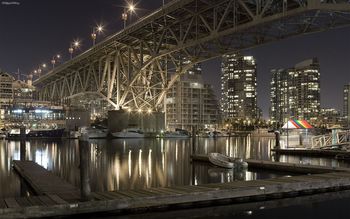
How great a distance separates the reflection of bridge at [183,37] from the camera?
110 feet

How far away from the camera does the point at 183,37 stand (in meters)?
46.9

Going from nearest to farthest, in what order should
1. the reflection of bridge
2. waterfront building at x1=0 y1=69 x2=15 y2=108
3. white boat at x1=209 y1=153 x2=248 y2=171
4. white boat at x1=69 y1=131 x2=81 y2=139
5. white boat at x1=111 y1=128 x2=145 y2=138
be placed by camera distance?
white boat at x1=209 y1=153 x2=248 y2=171 → the reflection of bridge → white boat at x1=111 y1=128 x2=145 y2=138 → white boat at x1=69 y1=131 x2=81 y2=139 → waterfront building at x1=0 y1=69 x2=15 y2=108

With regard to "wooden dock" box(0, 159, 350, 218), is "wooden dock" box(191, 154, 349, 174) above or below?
below

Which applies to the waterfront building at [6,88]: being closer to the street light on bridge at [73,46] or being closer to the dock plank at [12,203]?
the street light on bridge at [73,46]

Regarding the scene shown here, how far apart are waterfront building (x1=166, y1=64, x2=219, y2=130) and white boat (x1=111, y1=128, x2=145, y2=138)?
3900 cm

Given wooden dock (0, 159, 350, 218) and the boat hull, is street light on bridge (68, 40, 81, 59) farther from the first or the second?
wooden dock (0, 159, 350, 218)

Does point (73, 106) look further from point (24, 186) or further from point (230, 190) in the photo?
point (230, 190)

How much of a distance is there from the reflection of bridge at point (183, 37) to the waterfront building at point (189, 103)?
3205 cm

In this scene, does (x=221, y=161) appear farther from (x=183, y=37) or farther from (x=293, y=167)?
(x=183, y=37)

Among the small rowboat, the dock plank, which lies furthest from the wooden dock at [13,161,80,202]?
the small rowboat

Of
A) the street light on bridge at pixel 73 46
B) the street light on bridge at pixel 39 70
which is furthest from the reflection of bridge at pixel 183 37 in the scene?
the street light on bridge at pixel 39 70

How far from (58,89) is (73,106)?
19.3 feet

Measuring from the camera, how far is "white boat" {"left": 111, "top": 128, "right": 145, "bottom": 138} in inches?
2837

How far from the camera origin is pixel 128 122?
7088 cm
